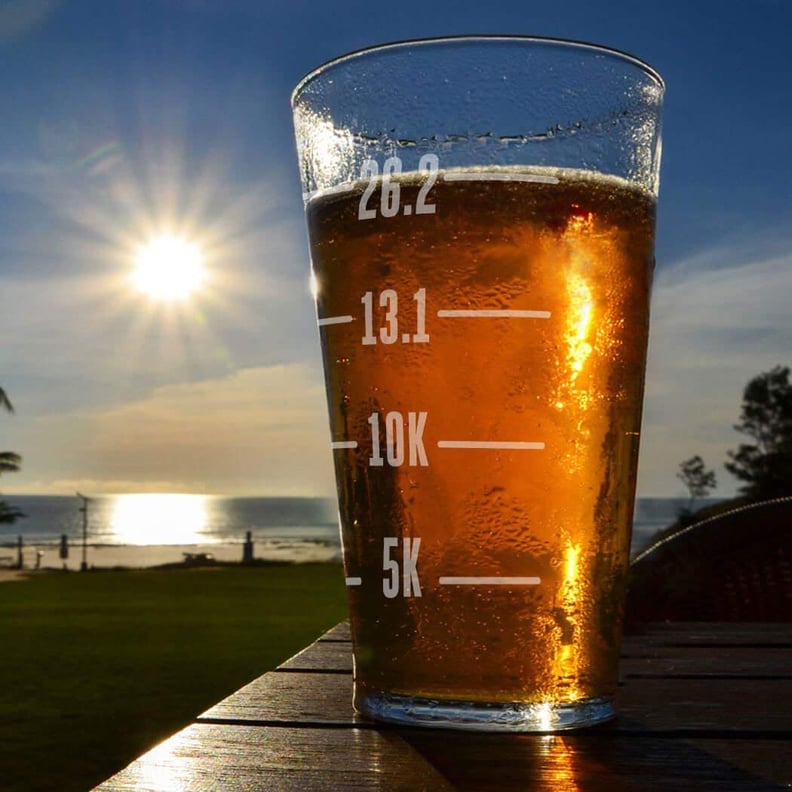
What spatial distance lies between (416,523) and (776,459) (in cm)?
3618

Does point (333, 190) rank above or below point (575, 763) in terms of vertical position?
above

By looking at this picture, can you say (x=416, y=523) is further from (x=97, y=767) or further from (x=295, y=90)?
(x=97, y=767)

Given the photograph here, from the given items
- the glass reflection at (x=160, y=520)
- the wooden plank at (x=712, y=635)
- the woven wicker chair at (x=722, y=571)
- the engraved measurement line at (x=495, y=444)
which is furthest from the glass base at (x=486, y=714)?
the glass reflection at (x=160, y=520)

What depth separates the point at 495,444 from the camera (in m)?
0.97

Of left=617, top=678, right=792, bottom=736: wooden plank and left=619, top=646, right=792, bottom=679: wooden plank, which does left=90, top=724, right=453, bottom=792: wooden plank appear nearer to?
left=617, top=678, right=792, bottom=736: wooden plank

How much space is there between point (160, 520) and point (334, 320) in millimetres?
133609

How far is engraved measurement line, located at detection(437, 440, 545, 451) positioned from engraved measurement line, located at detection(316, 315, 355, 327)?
0.54 ft

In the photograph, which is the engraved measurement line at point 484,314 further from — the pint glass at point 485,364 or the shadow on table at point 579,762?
the shadow on table at point 579,762

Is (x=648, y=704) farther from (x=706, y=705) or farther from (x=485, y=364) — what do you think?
(x=485, y=364)

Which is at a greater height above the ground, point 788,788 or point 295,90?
point 295,90

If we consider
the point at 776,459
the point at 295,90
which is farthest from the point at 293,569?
the point at 295,90

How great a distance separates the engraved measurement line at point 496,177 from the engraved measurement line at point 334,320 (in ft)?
0.54

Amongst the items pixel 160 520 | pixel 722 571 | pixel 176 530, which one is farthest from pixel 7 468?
pixel 160 520

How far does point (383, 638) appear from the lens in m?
1.03
